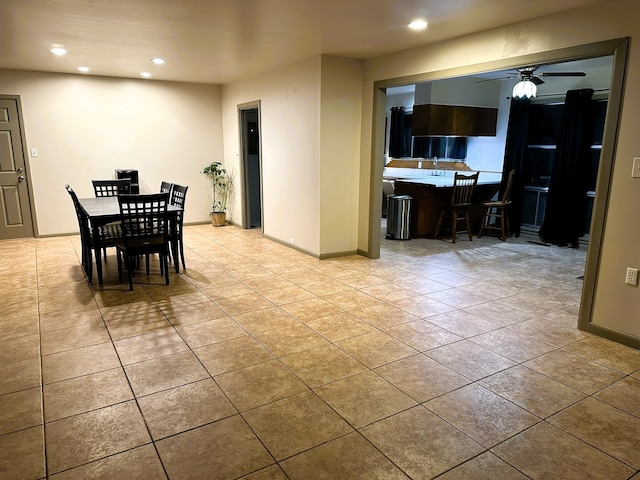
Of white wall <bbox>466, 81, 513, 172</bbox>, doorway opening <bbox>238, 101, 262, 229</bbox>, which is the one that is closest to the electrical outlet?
white wall <bbox>466, 81, 513, 172</bbox>

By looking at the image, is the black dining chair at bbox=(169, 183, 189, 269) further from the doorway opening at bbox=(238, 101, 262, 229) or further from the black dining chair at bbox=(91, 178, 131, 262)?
the doorway opening at bbox=(238, 101, 262, 229)

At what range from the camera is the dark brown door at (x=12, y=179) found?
236 inches

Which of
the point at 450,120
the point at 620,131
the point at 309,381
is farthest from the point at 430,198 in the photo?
the point at 309,381

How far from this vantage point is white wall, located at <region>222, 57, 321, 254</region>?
515 cm

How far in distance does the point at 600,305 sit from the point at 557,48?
1.92m

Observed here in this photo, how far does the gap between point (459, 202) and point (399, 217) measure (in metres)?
0.91

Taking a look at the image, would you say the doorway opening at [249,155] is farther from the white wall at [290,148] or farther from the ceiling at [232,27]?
the ceiling at [232,27]

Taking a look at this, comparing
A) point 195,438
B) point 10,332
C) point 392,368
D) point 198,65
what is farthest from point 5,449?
point 198,65

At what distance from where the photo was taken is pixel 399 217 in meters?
6.40

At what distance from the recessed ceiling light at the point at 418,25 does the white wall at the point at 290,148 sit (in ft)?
4.83

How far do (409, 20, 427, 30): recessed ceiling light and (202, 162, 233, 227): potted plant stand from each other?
456 centimetres

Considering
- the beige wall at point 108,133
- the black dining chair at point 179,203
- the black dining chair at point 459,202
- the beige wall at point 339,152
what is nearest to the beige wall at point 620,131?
the beige wall at point 339,152

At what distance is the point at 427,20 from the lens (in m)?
3.44

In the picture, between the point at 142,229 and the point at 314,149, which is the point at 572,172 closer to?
the point at 314,149
